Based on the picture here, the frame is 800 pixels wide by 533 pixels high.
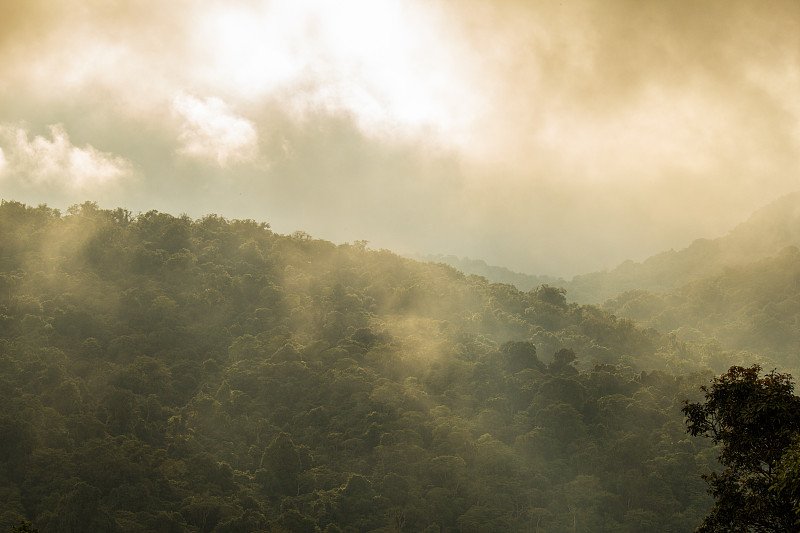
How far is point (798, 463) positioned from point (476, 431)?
50.5m

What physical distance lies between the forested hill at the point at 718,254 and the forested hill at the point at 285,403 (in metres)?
62.0

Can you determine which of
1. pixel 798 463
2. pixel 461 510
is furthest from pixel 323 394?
pixel 798 463

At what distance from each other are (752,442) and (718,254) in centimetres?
14356

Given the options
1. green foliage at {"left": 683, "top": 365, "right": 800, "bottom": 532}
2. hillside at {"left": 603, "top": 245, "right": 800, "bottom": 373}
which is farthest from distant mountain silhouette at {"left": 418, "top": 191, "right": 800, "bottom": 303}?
green foliage at {"left": 683, "top": 365, "right": 800, "bottom": 532}

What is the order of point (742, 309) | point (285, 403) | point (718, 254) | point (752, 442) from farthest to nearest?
point (718, 254) → point (742, 309) → point (285, 403) → point (752, 442)

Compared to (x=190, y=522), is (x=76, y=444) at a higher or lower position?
higher

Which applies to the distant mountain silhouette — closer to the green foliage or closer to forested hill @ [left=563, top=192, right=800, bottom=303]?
forested hill @ [left=563, top=192, right=800, bottom=303]

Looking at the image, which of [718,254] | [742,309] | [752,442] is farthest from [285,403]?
[718,254]

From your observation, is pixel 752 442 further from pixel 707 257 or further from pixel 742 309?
pixel 707 257

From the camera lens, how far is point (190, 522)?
48781 millimetres

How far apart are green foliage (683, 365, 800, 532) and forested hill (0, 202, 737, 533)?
3756cm

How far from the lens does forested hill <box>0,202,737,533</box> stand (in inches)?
2015

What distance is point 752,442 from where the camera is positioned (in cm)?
1733

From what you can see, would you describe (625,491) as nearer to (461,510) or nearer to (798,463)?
(461,510)
